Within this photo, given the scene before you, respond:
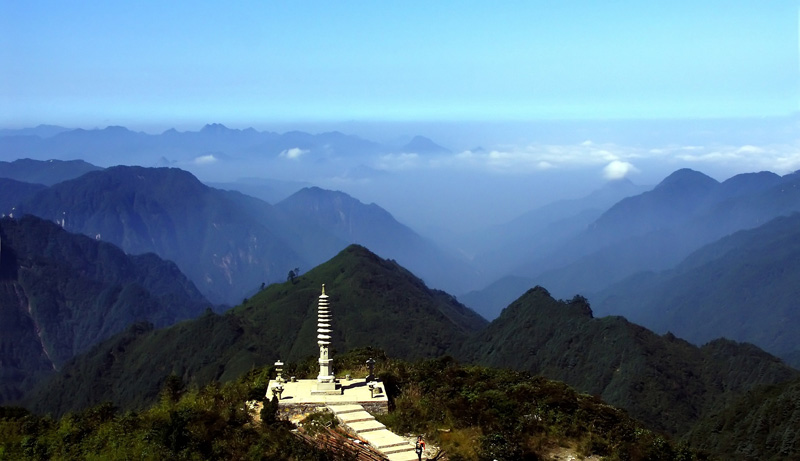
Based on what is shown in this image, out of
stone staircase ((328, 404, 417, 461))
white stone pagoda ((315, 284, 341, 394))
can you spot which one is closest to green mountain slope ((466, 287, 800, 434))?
white stone pagoda ((315, 284, 341, 394))

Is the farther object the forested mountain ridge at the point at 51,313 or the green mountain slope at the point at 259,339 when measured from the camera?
the forested mountain ridge at the point at 51,313

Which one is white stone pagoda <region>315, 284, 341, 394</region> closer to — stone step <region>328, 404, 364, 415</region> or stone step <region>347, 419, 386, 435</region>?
stone step <region>328, 404, 364, 415</region>

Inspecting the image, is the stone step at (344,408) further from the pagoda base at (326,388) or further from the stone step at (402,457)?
the stone step at (402,457)

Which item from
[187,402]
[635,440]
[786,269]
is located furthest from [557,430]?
[786,269]

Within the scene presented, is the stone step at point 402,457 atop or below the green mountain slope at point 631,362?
atop

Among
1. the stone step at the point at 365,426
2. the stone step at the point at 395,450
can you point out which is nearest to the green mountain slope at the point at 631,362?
the stone step at the point at 365,426

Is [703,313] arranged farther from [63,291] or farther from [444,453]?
[444,453]
